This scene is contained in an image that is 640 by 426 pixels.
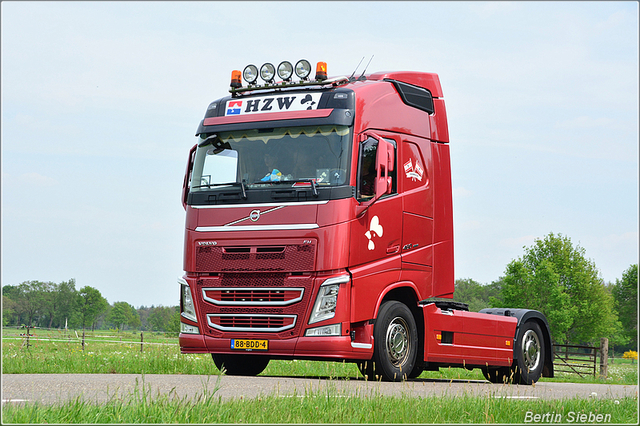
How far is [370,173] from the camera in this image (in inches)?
391

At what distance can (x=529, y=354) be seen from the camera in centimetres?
1371

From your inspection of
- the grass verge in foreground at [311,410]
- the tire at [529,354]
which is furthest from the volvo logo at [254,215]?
the tire at [529,354]

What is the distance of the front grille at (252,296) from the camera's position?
9727 mm

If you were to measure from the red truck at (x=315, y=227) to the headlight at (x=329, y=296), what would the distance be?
0.06 ft

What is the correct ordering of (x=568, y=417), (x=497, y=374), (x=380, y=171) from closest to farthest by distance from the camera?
1. (x=568, y=417)
2. (x=380, y=171)
3. (x=497, y=374)

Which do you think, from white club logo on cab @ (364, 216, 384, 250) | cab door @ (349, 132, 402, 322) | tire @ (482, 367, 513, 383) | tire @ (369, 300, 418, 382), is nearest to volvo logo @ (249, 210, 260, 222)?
cab door @ (349, 132, 402, 322)

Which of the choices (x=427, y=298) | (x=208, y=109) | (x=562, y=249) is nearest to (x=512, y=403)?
(x=427, y=298)

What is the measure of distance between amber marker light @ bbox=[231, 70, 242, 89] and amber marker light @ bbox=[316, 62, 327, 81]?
129 centimetres

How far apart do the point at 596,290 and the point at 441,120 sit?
151 feet

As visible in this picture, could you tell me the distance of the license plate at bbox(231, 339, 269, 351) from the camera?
9820 millimetres

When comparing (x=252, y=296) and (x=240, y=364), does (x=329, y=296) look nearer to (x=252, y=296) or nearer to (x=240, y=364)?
(x=252, y=296)

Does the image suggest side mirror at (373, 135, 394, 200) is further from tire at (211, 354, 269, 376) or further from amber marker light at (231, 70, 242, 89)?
tire at (211, 354, 269, 376)

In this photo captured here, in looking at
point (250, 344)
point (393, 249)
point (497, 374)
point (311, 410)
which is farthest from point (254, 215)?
point (497, 374)

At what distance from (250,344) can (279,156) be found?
8.40 feet
